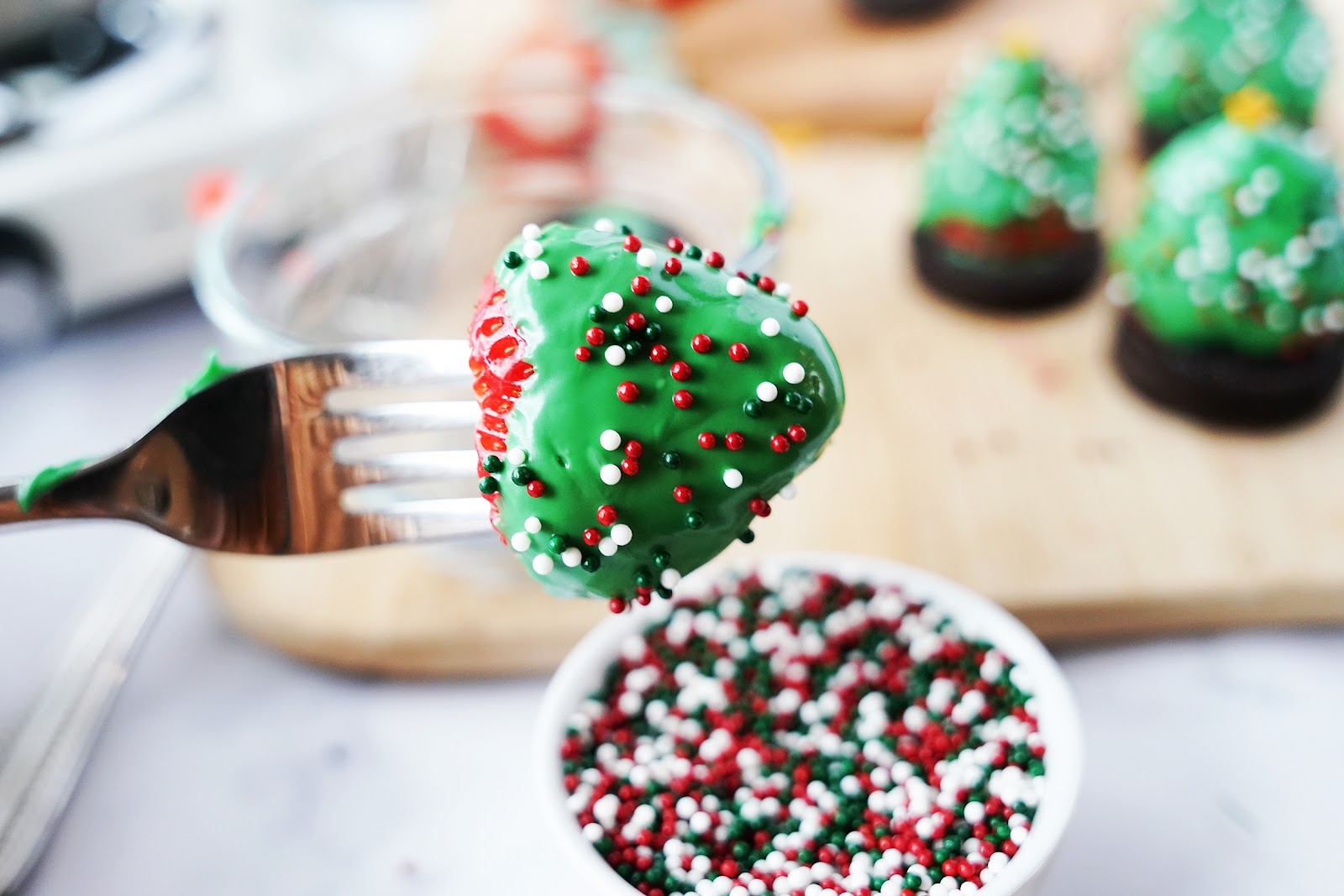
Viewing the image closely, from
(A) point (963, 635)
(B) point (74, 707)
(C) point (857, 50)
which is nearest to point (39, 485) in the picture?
(B) point (74, 707)

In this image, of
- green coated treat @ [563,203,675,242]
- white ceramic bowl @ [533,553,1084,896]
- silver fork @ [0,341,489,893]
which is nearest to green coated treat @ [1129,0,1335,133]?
green coated treat @ [563,203,675,242]

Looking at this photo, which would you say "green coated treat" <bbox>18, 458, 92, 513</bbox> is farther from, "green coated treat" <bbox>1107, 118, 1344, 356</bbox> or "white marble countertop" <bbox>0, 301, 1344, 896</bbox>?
"green coated treat" <bbox>1107, 118, 1344, 356</bbox>

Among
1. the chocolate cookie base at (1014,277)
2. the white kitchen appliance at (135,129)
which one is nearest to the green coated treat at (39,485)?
the white kitchen appliance at (135,129)

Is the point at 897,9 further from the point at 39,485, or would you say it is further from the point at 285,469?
the point at 39,485

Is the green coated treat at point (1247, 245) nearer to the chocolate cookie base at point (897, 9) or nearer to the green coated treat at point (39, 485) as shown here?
the chocolate cookie base at point (897, 9)

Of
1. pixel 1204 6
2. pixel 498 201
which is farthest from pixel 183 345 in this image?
pixel 1204 6

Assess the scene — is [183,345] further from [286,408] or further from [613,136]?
[286,408]
